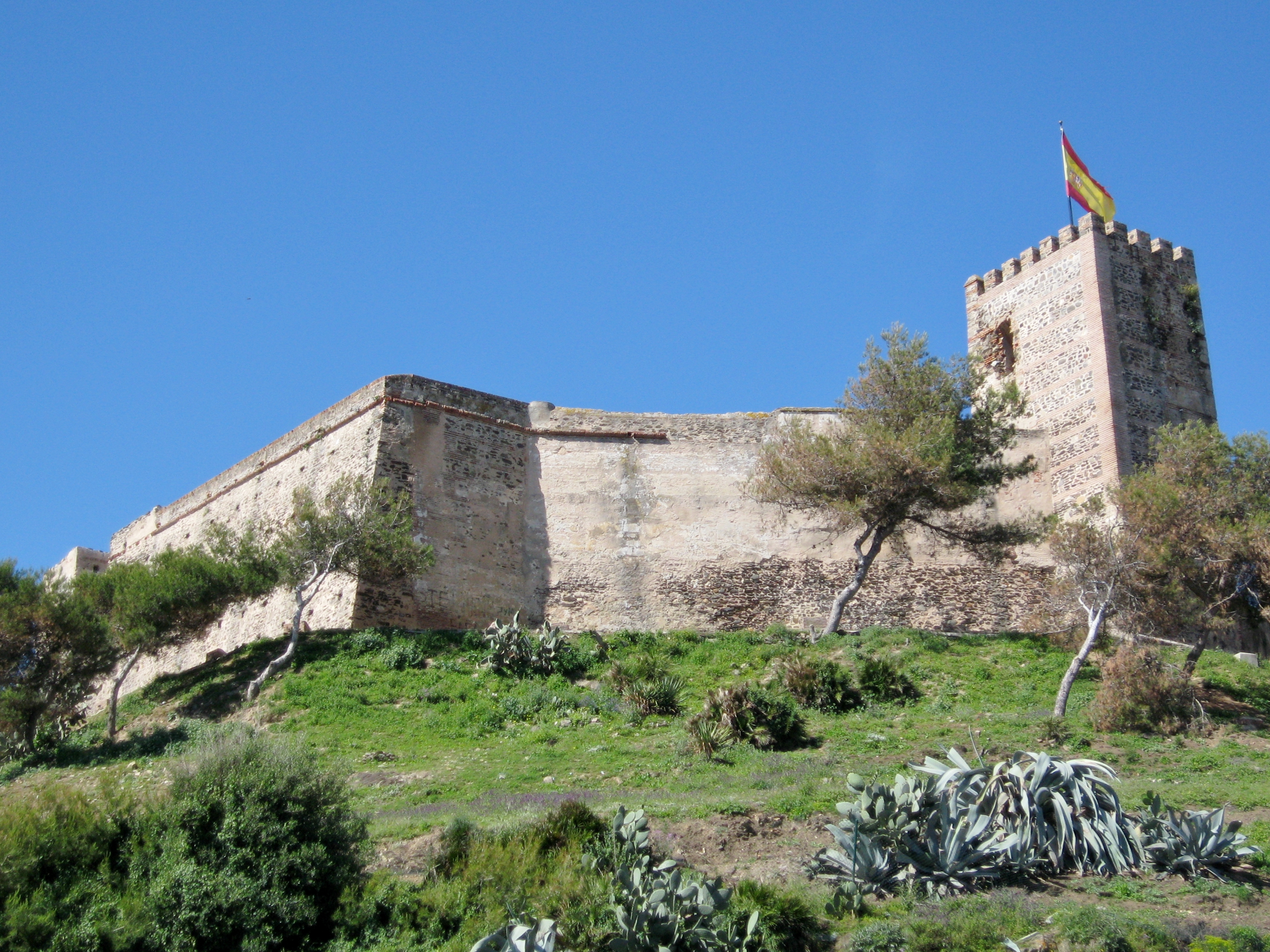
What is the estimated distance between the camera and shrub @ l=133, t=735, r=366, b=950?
957cm

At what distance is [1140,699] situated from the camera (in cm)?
1500

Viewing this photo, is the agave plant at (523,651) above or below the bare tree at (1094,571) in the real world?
below

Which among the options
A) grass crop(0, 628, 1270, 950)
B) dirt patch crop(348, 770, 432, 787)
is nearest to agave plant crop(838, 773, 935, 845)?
grass crop(0, 628, 1270, 950)

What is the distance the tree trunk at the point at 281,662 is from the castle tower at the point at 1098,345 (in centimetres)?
1355

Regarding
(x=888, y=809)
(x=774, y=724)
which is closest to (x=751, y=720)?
(x=774, y=724)

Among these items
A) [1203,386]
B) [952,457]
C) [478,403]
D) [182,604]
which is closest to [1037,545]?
[952,457]

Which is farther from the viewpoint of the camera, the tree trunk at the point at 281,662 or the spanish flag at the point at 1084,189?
the spanish flag at the point at 1084,189

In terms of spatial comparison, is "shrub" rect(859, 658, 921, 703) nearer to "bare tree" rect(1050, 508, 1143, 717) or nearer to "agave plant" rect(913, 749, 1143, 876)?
"bare tree" rect(1050, 508, 1143, 717)

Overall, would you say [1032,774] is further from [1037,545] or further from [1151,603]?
[1037,545]

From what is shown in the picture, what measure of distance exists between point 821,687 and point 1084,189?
15333 millimetres

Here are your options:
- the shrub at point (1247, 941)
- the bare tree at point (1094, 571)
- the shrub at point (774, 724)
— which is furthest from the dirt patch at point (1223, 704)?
the shrub at point (1247, 941)

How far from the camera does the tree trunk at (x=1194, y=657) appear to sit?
16.6 meters

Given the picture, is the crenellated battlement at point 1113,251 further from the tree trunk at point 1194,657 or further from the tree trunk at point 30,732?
the tree trunk at point 30,732

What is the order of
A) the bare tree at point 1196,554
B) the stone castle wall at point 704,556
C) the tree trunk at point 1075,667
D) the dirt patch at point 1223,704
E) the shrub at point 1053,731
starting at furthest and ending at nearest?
1. the stone castle wall at point 704,556
2. the bare tree at point 1196,554
3. the dirt patch at point 1223,704
4. the tree trunk at point 1075,667
5. the shrub at point 1053,731
